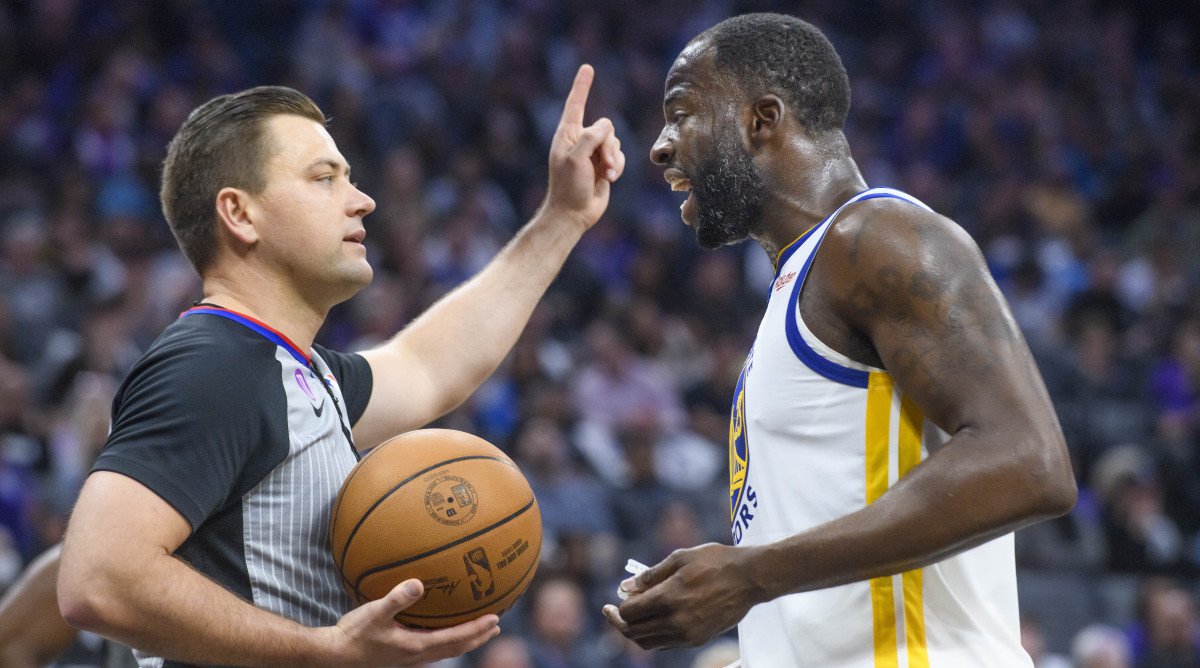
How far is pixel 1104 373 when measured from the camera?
968 cm

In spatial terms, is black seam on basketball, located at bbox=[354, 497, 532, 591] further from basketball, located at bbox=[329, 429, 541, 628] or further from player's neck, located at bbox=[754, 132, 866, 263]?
player's neck, located at bbox=[754, 132, 866, 263]

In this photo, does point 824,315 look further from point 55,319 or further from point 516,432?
point 55,319

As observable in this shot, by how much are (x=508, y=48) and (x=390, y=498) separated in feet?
31.7

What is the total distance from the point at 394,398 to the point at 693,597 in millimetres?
1447

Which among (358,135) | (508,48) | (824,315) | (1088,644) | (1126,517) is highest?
(508,48)

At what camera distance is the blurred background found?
739 cm

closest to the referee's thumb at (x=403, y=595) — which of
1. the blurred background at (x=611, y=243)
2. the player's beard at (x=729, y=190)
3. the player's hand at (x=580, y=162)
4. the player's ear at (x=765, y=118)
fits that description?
the player's beard at (x=729, y=190)

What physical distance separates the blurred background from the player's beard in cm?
341

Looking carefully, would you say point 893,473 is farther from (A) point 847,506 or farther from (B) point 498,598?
(B) point 498,598

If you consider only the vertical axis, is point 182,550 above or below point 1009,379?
below

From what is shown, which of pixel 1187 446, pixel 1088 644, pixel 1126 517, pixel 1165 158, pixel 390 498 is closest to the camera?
pixel 390 498

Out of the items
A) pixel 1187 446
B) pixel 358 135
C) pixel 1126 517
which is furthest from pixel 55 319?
pixel 1187 446

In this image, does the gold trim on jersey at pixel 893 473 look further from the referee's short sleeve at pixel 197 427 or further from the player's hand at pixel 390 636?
the referee's short sleeve at pixel 197 427
